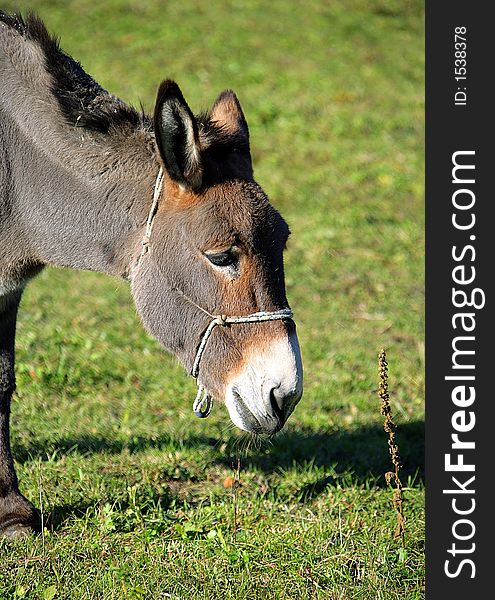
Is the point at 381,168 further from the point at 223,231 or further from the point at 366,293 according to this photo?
the point at 223,231

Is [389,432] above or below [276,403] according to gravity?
below

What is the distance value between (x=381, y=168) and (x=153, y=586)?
8.09 meters

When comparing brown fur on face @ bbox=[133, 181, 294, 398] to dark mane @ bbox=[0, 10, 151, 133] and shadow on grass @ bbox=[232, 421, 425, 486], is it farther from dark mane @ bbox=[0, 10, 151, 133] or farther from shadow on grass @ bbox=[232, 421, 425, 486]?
shadow on grass @ bbox=[232, 421, 425, 486]

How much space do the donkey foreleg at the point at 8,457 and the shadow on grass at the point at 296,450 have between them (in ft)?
1.78

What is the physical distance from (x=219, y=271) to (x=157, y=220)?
1.26ft

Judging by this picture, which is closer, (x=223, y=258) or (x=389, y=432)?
(x=223, y=258)

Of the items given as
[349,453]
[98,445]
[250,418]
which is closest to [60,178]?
[250,418]

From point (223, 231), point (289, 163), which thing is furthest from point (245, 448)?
point (289, 163)

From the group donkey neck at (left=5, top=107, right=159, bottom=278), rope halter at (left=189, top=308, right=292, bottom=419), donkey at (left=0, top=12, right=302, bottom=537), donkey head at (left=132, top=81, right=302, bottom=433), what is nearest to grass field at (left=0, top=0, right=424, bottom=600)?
donkey at (left=0, top=12, right=302, bottom=537)

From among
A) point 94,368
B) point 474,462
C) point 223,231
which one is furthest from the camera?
point 94,368

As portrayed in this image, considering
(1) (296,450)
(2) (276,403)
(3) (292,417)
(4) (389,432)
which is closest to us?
(2) (276,403)

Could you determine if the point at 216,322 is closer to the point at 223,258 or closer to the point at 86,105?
the point at 223,258

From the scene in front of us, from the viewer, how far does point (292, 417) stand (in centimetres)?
598

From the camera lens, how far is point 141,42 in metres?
14.2
